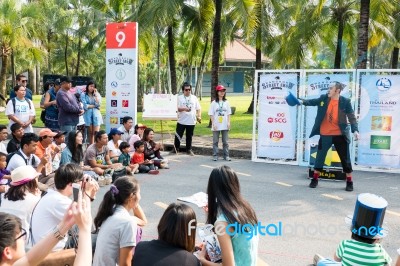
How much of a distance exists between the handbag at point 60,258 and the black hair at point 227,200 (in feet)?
3.55

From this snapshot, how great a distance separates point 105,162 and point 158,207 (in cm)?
216

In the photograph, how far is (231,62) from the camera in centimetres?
6456

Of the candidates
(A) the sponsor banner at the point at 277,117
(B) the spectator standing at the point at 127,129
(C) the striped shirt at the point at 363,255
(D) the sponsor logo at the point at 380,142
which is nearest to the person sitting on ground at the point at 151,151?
(B) the spectator standing at the point at 127,129

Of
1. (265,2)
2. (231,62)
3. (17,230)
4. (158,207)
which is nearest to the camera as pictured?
(17,230)

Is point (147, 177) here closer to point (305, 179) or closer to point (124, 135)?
point (124, 135)

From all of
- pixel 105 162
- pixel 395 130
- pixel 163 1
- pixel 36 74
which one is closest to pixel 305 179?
pixel 395 130

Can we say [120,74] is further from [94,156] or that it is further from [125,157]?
[94,156]

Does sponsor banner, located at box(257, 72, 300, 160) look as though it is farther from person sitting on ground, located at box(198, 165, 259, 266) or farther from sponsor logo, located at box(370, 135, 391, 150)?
person sitting on ground, located at box(198, 165, 259, 266)

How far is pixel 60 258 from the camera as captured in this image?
358 centimetres

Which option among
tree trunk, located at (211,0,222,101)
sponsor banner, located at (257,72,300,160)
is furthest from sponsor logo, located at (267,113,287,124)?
tree trunk, located at (211,0,222,101)

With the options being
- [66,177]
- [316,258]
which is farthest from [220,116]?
[66,177]

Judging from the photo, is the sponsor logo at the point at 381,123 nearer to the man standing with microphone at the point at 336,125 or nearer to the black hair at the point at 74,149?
the man standing with microphone at the point at 336,125

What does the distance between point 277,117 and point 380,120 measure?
2.22 metres

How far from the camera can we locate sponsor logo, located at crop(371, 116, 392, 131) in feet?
32.8
